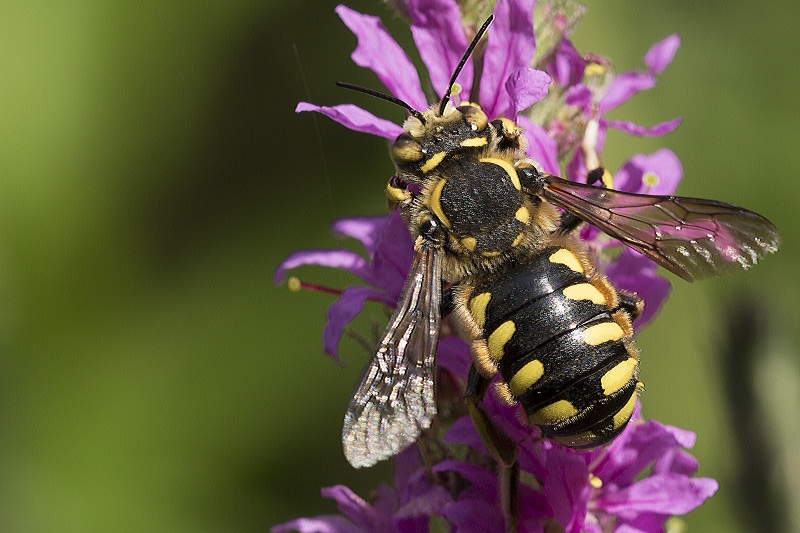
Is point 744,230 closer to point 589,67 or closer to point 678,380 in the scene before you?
point 589,67

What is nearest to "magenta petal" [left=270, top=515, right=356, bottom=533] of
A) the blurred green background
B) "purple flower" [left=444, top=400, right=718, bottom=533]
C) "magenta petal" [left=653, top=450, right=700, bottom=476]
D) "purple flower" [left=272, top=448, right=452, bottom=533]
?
"purple flower" [left=272, top=448, right=452, bottom=533]

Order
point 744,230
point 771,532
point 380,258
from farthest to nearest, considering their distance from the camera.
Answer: point 771,532 → point 380,258 → point 744,230

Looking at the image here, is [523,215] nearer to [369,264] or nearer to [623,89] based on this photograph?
[369,264]

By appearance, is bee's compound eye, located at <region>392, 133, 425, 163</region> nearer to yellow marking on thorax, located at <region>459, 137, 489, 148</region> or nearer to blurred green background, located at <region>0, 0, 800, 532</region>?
yellow marking on thorax, located at <region>459, 137, 489, 148</region>

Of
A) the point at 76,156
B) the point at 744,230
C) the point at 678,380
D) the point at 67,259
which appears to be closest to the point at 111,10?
the point at 76,156

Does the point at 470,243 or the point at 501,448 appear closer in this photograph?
the point at 501,448

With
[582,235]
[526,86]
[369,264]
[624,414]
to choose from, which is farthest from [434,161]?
[624,414]

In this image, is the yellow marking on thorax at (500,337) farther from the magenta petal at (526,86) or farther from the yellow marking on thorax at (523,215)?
the magenta petal at (526,86)
